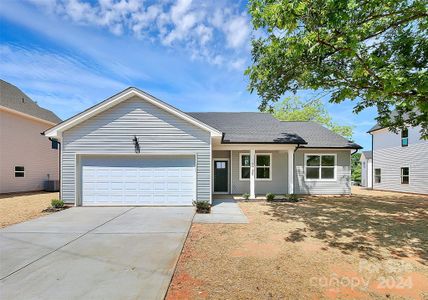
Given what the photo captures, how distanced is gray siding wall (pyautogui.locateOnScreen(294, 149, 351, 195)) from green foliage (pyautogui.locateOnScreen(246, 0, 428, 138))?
5.85m

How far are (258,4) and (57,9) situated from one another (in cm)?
719

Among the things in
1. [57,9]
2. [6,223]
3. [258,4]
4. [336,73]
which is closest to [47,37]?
[57,9]

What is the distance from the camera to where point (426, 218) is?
8852mm

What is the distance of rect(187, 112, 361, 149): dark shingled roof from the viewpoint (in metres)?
13.0

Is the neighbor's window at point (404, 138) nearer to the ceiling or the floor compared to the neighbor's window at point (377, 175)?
nearer to the ceiling

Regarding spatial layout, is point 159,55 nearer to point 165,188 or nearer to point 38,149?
point 165,188

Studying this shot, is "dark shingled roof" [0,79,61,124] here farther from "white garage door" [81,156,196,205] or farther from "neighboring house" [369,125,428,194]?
"neighboring house" [369,125,428,194]

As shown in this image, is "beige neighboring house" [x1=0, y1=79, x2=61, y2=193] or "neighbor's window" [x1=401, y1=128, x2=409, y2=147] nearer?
"beige neighboring house" [x1=0, y1=79, x2=61, y2=193]

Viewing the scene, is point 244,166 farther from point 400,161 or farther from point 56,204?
point 400,161

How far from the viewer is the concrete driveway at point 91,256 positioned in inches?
143

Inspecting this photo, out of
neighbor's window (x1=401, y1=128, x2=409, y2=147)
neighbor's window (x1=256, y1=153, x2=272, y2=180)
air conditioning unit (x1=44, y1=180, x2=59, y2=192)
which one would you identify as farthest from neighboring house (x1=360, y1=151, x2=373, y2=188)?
air conditioning unit (x1=44, y1=180, x2=59, y2=192)

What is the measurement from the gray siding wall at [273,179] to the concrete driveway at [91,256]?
681cm

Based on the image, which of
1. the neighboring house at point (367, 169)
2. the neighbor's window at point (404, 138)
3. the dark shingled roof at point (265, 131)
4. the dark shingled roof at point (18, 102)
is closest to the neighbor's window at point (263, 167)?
the dark shingled roof at point (265, 131)

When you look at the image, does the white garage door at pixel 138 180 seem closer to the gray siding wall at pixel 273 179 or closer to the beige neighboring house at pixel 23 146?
the gray siding wall at pixel 273 179
